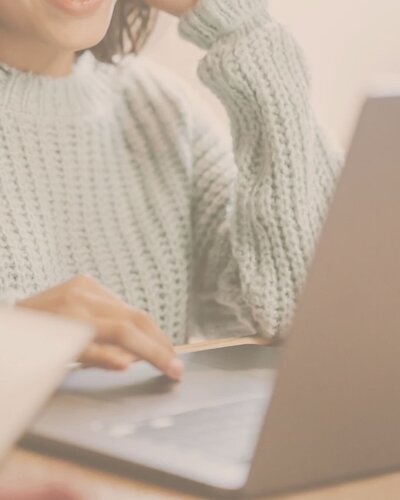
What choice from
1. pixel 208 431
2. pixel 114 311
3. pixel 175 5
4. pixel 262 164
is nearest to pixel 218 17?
pixel 175 5

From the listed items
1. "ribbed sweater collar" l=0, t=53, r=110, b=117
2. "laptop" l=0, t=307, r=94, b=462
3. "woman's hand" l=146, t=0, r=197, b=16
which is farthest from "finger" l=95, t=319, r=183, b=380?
"woman's hand" l=146, t=0, r=197, b=16

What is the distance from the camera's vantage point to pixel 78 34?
906 millimetres

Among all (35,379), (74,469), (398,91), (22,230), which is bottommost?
(22,230)

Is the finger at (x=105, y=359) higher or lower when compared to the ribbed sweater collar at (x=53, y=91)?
lower

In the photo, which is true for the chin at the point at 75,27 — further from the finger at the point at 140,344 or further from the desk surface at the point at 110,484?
the desk surface at the point at 110,484

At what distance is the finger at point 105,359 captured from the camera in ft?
1.94

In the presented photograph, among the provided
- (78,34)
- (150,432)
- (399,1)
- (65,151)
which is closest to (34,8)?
(78,34)

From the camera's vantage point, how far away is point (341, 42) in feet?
4.42

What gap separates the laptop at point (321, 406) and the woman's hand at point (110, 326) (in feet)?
0.24

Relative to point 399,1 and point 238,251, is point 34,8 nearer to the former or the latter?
point 238,251

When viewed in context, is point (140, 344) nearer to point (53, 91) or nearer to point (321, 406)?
point (321, 406)

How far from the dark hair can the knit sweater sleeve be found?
0.15m

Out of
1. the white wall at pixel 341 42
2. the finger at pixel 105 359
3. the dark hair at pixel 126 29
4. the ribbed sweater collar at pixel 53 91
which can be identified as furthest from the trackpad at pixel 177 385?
the white wall at pixel 341 42

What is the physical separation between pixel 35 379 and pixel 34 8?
670 millimetres
